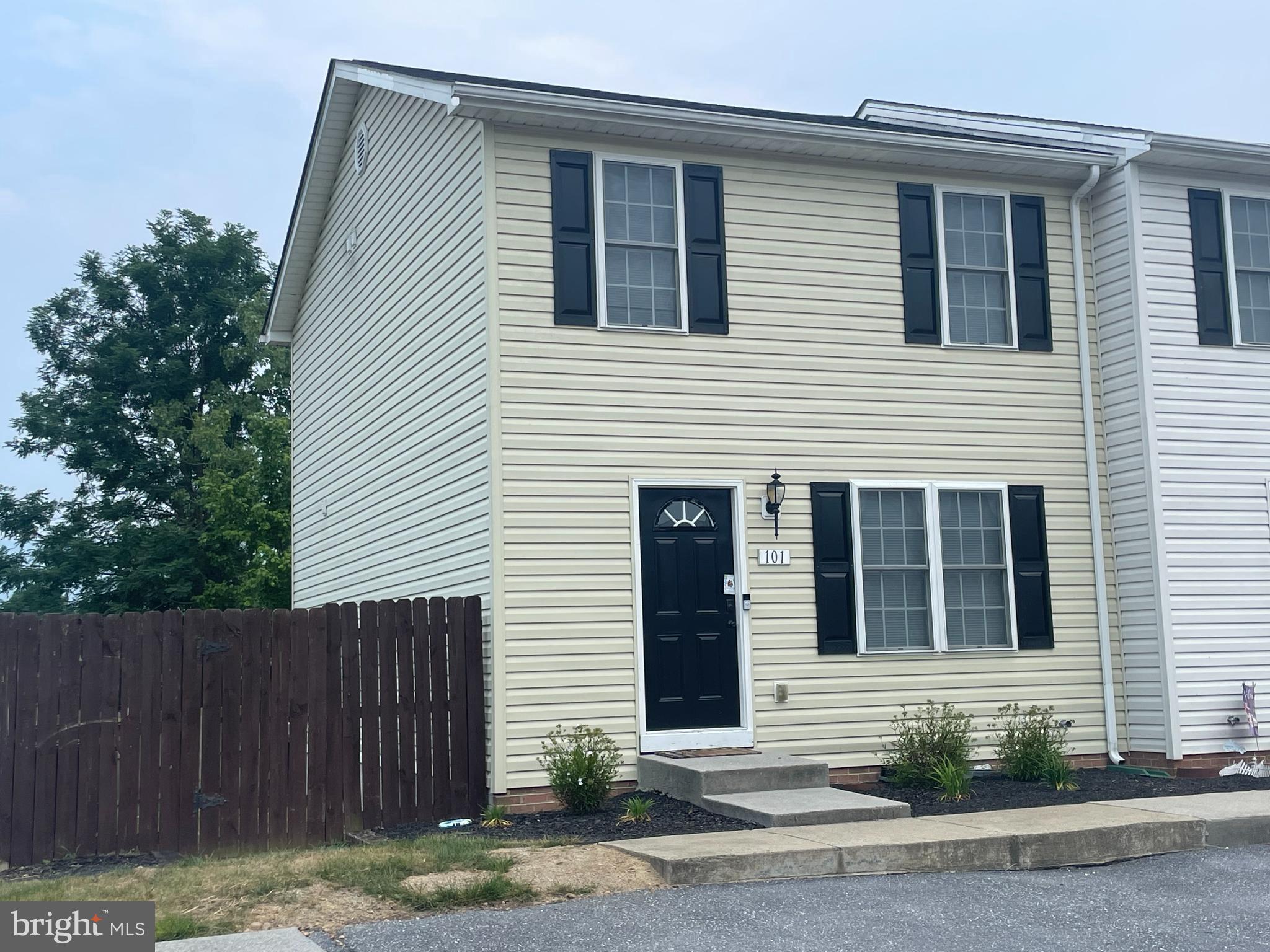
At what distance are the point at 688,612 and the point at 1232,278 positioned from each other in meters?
6.36

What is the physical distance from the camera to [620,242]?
11.1m

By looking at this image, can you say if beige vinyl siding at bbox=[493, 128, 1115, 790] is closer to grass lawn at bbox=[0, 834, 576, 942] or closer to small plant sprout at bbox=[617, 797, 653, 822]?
small plant sprout at bbox=[617, 797, 653, 822]

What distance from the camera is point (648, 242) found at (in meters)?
11.2

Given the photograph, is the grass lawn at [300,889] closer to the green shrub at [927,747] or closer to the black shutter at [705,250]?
the green shrub at [927,747]

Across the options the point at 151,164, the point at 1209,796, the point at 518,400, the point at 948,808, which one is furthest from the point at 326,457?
the point at 151,164

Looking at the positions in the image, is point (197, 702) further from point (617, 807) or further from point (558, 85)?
point (558, 85)

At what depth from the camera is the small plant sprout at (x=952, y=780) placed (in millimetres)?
10227

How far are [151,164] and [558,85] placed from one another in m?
81.4

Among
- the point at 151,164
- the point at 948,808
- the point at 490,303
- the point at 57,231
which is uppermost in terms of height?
the point at 151,164

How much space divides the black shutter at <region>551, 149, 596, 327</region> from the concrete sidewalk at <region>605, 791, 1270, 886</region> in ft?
14.9

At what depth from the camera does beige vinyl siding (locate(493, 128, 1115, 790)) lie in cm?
1052

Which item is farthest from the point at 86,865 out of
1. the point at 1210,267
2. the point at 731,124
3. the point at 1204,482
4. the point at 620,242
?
the point at 1210,267

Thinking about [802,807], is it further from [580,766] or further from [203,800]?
[203,800]

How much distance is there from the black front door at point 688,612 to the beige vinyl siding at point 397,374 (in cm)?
142
